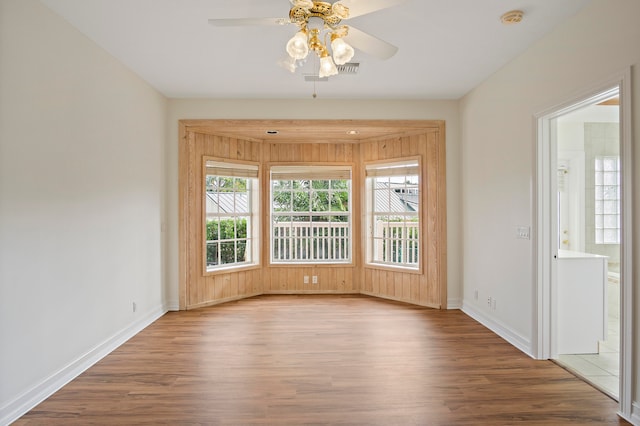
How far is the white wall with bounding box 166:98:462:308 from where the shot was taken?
15.5ft

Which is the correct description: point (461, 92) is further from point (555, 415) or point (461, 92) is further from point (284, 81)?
point (555, 415)

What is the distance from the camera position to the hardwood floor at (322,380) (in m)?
2.37

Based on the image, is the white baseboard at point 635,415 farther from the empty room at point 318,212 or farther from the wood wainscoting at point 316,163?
the wood wainscoting at point 316,163

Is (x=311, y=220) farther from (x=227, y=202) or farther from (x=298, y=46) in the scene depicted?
(x=298, y=46)

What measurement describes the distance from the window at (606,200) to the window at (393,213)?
2427mm

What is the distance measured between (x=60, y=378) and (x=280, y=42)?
10.1 ft

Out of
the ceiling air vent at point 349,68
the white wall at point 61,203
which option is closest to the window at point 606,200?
the ceiling air vent at point 349,68

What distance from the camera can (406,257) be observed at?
5312mm

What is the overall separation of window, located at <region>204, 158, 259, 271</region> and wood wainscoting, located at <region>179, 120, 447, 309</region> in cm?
13

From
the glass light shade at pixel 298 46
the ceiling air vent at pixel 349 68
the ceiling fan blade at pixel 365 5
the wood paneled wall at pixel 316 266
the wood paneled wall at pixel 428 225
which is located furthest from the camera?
the wood paneled wall at pixel 316 266

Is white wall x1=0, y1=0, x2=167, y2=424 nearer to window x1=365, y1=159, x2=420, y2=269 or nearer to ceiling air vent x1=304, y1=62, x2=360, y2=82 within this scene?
ceiling air vent x1=304, y1=62, x2=360, y2=82

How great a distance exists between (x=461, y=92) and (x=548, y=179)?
177cm

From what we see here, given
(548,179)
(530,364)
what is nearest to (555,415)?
(530,364)

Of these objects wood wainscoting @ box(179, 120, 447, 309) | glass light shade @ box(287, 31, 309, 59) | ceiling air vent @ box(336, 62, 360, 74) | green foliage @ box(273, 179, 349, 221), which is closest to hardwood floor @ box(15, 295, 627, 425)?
wood wainscoting @ box(179, 120, 447, 309)
